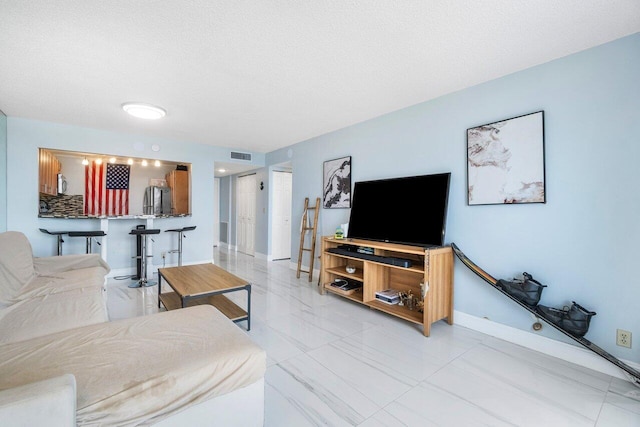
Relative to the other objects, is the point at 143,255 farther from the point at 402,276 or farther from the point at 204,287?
the point at 402,276

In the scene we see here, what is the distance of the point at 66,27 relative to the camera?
1919 millimetres

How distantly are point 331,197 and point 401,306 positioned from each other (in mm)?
1988

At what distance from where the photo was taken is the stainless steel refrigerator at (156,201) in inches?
245

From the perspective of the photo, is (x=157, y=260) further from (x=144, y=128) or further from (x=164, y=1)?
(x=164, y=1)

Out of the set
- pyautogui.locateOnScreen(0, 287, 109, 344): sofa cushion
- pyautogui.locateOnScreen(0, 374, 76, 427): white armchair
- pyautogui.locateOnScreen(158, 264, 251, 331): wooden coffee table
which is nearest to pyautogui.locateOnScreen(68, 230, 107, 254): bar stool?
pyautogui.locateOnScreen(158, 264, 251, 331): wooden coffee table

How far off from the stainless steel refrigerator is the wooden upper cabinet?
0.53 ft

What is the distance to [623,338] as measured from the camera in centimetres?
196

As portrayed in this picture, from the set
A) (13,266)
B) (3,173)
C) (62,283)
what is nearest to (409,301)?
(62,283)

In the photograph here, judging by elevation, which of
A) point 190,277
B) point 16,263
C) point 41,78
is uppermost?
point 41,78

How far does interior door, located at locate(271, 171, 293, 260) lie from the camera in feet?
20.0

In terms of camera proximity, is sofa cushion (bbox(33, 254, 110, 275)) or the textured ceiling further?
sofa cushion (bbox(33, 254, 110, 275))

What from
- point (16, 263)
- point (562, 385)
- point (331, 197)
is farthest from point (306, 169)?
point (562, 385)

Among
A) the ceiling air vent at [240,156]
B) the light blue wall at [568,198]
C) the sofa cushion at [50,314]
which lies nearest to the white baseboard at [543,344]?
the light blue wall at [568,198]

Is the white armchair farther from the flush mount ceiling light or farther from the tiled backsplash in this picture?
the tiled backsplash
